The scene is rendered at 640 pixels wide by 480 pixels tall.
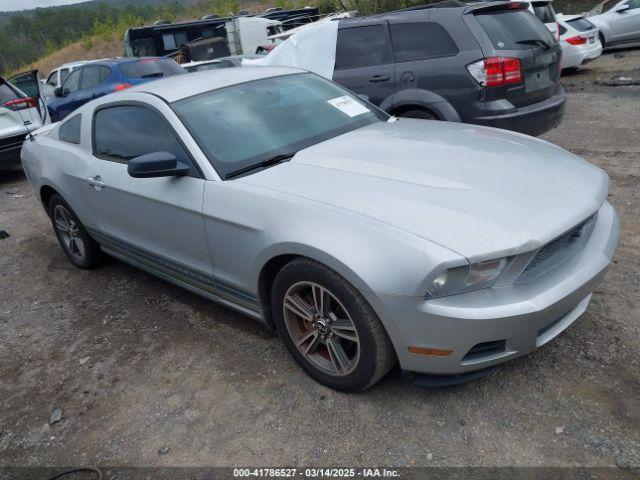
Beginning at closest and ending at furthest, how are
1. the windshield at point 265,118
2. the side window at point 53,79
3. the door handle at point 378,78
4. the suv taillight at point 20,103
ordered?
the windshield at point 265,118, the door handle at point 378,78, the suv taillight at point 20,103, the side window at point 53,79

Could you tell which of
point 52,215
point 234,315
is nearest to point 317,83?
point 234,315

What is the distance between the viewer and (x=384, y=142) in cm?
328

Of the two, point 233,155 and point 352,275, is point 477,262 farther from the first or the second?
point 233,155

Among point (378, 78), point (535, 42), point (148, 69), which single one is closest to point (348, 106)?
point (378, 78)

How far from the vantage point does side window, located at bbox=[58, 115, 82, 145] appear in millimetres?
4266

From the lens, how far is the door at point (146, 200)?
316 centimetres

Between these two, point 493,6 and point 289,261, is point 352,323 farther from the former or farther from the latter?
point 493,6

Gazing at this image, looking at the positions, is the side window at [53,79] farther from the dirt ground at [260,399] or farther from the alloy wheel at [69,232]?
the dirt ground at [260,399]

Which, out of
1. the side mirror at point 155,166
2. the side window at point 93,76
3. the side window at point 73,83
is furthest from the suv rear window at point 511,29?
the side window at point 73,83

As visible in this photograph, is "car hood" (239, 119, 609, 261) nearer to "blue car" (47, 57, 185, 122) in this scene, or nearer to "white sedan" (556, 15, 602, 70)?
"blue car" (47, 57, 185, 122)

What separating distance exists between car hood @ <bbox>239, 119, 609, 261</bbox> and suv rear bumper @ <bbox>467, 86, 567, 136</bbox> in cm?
164

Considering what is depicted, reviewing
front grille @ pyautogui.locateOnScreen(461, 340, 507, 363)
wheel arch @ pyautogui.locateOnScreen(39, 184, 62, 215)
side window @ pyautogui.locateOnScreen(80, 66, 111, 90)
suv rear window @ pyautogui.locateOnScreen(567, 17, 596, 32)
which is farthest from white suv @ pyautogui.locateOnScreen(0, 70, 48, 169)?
suv rear window @ pyautogui.locateOnScreen(567, 17, 596, 32)

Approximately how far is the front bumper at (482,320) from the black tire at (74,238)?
3.09 meters

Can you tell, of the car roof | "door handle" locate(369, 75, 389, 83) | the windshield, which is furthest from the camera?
"door handle" locate(369, 75, 389, 83)
